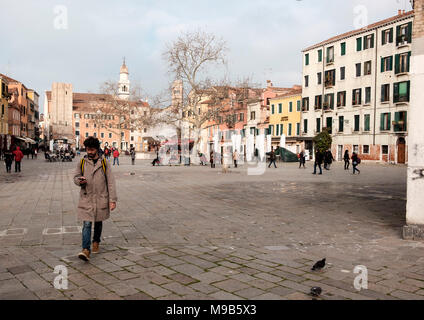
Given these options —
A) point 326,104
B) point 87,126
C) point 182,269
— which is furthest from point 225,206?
point 87,126

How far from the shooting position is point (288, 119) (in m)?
57.5

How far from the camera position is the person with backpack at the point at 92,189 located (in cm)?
522

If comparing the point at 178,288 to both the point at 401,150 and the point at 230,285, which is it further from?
the point at 401,150

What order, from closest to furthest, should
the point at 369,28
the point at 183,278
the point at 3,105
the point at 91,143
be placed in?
the point at 183,278
the point at 91,143
the point at 369,28
the point at 3,105

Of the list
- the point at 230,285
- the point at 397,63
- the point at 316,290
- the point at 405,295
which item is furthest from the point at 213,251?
the point at 397,63

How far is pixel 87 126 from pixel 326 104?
8762cm

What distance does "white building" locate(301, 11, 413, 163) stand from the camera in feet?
134

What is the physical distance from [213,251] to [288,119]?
53.6 m

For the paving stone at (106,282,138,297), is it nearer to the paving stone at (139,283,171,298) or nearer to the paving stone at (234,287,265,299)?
the paving stone at (139,283,171,298)

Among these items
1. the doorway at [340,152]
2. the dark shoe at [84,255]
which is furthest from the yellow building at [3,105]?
the dark shoe at [84,255]

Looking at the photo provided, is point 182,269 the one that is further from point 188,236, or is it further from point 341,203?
point 341,203

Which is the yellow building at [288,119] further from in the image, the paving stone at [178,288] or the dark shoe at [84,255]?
the paving stone at [178,288]

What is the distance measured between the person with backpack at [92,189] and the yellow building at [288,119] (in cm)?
5021
